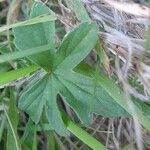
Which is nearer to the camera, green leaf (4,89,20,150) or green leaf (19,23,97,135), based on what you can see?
green leaf (19,23,97,135)

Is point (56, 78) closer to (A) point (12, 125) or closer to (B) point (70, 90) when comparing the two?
(B) point (70, 90)

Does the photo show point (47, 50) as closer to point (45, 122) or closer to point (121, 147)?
point (45, 122)

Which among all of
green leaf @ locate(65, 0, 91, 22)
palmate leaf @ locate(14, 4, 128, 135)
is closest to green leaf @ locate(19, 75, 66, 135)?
palmate leaf @ locate(14, 4, 128, 135)

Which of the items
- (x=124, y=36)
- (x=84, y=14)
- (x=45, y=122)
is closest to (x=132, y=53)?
(x=124, y=36)

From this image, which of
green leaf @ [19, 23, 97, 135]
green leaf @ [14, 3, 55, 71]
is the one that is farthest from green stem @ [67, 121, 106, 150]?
green leaf @ [14, 3, 55, 71]

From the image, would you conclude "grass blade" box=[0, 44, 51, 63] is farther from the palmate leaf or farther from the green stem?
the green stem

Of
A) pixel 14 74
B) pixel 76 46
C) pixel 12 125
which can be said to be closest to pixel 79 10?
pixel 76 46

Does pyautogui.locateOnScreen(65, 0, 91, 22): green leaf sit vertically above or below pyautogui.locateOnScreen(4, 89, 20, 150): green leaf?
above

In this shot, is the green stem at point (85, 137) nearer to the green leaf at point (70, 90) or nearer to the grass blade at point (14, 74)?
the green leaf at point (70, 90)

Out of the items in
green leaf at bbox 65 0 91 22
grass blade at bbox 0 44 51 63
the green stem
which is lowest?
the green stem
